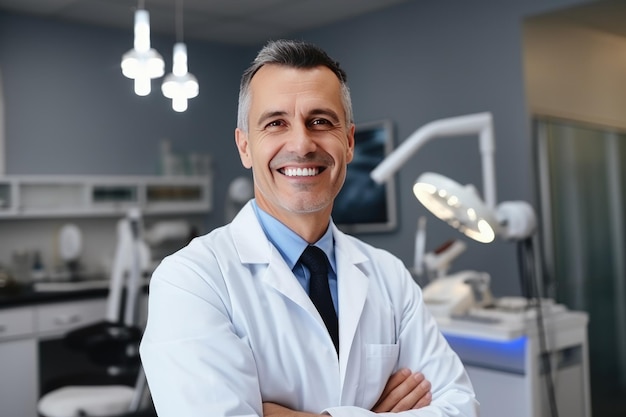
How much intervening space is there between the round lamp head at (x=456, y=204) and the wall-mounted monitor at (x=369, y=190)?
2167mm

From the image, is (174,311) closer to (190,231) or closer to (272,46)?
(272,46)

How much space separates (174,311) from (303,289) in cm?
25

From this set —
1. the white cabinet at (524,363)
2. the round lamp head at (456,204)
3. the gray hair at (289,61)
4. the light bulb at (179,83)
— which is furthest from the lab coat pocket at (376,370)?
the light bulb at (179,83)

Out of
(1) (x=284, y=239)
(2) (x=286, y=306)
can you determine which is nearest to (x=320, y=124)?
(1) (x=284, y=239)

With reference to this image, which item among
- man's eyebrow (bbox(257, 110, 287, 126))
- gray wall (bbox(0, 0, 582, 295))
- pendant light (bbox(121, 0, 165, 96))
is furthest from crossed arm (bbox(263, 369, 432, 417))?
gray wall (bbox(0, 0, 582, 295))

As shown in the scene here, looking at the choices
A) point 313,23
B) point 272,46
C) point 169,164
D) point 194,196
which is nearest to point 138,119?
point 169,164

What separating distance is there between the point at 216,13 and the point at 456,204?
2.78 metres

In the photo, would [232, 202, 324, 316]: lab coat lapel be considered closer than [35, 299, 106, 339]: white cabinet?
Yes

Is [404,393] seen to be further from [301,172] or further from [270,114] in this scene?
[270,114]

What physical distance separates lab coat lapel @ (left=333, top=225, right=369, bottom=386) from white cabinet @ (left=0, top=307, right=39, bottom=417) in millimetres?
2626

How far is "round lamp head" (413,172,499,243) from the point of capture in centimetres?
214

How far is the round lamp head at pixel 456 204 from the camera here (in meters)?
2.14

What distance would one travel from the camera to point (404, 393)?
4.23ft

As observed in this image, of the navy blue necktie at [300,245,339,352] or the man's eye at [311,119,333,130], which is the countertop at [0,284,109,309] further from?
the man's eye at [311,119,333,130]
